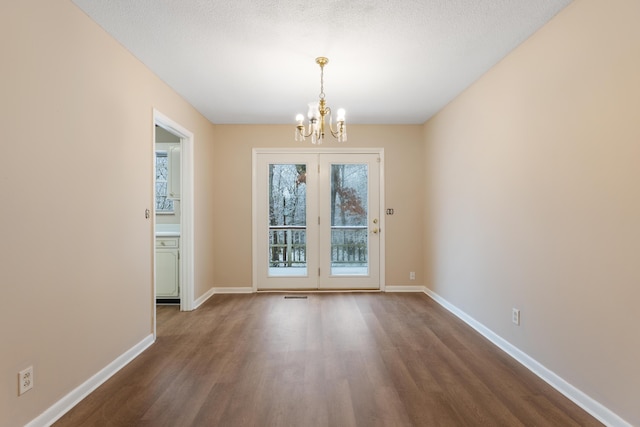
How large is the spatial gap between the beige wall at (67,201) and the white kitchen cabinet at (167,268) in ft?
3.94

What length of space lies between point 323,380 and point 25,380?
1.67m

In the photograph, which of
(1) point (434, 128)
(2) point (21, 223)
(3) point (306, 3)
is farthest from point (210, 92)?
(1) point (434, 128)

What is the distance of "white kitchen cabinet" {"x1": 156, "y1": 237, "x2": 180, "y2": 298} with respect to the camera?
13.6ft

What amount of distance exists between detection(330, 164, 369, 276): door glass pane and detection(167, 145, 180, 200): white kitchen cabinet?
215 centimetres

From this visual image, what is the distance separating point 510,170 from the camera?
2.76 m

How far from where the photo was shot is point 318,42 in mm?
2559

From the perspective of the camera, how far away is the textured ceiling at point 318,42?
2.16 m

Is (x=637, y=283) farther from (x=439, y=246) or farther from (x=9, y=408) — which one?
(x=9, y=408)

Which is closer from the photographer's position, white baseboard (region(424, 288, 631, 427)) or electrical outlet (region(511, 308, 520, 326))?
white baseboard (region(424, 288, 631, 427))

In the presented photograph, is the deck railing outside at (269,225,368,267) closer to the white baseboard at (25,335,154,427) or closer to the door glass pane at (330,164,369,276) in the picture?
the door glass pane at (330,164,369,276)

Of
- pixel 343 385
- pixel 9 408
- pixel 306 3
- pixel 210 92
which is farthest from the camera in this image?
pixel 210 92

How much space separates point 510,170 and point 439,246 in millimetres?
1805

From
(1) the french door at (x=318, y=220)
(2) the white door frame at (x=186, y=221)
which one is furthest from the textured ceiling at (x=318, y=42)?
(1) the french door at (x=318, y=220)

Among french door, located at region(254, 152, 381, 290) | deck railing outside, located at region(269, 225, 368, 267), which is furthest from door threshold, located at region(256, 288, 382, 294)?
deck railing outside, located at region(269, 225, 368, 267)
